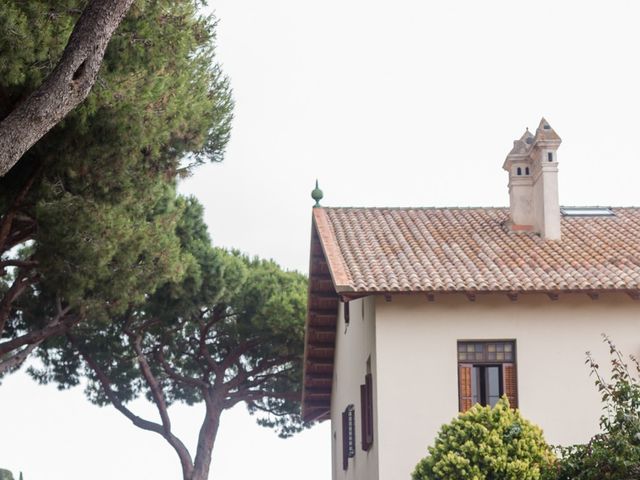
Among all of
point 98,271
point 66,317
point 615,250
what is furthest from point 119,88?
point 66,317

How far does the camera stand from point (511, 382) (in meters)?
22.2

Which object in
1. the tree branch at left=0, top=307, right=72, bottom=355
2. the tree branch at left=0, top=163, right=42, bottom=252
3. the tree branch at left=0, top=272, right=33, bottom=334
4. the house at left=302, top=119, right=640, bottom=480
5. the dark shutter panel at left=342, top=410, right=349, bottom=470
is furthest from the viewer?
the tree branch at left=0, top=307, right=72, bottom=355

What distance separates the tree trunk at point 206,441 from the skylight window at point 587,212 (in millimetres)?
18972

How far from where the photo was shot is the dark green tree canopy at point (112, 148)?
18.3 metres

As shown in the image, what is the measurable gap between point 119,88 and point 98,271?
19.4 feet

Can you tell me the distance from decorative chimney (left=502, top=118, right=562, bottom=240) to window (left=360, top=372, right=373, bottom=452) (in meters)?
4.76

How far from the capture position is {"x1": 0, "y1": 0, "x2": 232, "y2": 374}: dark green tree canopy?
722 inches

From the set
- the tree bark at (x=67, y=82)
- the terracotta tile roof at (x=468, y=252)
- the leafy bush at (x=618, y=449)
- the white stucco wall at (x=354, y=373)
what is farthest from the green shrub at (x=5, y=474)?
the tree bark at (x=67, y=82)

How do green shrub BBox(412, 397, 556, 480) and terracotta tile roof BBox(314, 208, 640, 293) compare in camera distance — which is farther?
terracotta tile roof BBox(314, 208, 640, 293)

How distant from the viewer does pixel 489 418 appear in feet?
62.8

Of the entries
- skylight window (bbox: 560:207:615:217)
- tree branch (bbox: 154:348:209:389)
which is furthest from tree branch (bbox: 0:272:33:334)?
tree branch (bbox: 154:348:209:389)

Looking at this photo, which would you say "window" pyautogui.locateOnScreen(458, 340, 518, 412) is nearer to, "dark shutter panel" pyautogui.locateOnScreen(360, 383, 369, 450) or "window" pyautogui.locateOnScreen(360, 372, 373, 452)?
"window" pyautogui.locateOnScreen(360, 372, 373, 452)

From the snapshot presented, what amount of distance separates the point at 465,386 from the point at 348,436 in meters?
5.80

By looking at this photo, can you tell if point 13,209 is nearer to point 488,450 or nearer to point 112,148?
point 112,148
